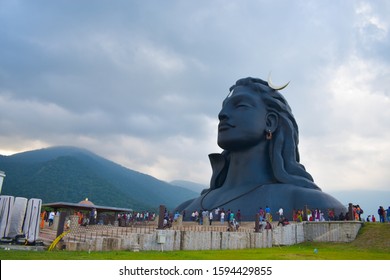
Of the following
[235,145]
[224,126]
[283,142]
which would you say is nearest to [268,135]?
[283,142]

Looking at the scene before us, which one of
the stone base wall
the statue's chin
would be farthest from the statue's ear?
the stone base wall

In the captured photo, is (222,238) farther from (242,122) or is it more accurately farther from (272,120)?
(272,120)

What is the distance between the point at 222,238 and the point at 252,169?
13253mm

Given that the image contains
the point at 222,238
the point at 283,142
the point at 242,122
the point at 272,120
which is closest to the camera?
the point at 222,238

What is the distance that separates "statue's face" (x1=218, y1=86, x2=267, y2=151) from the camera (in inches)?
963

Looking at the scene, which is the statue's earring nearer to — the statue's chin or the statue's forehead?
the statue's chin

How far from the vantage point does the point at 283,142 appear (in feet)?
81.7

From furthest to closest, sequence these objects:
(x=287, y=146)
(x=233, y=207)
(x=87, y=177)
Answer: (x=87, y=177) < (x=287, y=146) < (x=233, y=207)

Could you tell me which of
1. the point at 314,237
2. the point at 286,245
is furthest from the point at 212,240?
the point at 314,237

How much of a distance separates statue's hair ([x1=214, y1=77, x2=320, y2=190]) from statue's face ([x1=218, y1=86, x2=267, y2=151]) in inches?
30.1

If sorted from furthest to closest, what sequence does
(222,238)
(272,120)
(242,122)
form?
(272,120), (242,122), (222,238)

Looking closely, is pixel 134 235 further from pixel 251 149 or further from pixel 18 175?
pixel 18 175

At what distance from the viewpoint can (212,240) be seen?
38.6ft

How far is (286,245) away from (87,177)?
103767 millimetres
